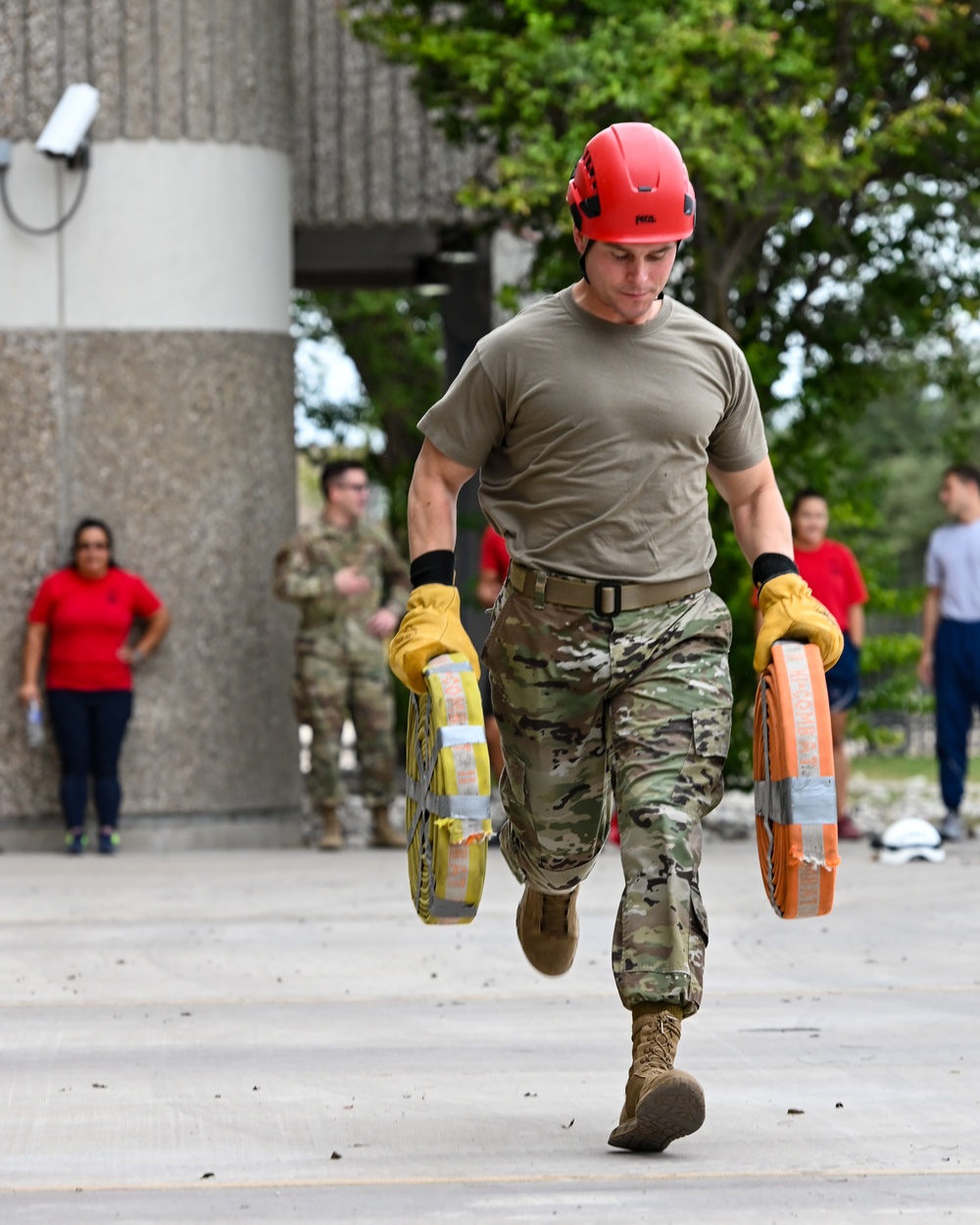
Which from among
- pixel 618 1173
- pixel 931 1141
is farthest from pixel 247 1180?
pixel 931 1141

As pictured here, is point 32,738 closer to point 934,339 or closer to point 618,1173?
point 934,339

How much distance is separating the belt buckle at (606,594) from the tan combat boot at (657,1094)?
0.89 m

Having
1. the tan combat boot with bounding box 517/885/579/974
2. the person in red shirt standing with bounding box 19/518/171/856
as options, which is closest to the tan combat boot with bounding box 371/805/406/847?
the person in red shirt standing with bounding box 19/518/171/856

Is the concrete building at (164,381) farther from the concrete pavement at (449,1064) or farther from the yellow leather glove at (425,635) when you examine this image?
the yellow leather glove at (425,635)

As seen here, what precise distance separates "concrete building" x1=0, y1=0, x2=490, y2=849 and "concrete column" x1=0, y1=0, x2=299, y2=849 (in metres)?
0.01

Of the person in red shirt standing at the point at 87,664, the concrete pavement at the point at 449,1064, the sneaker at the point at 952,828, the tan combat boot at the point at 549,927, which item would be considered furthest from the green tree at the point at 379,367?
the tan combat boot at the point at 549,927

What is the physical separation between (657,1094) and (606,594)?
1111 mm

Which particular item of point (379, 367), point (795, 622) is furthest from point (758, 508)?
point (379, 367)

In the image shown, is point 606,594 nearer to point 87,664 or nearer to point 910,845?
point 910,845

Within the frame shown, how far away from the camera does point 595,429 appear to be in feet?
16.2

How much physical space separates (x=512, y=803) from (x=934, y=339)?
27.9 feet

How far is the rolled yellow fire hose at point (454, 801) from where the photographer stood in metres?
4.70

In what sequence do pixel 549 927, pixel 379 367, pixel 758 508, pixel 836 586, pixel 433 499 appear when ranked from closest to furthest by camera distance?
pixel 433 499 < pixel 758 508 < pixel 549 927 < pixel 836 586 < pixel 379 367

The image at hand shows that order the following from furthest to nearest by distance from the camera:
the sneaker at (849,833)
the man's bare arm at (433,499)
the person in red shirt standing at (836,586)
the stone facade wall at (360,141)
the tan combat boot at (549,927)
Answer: the stone facade wall at (360,141) → the sneaker at (849,833) → the person in red shirt standing at (836,586) → the tan combat boot at (549,927) → the man's bare arm at (433,499)
